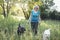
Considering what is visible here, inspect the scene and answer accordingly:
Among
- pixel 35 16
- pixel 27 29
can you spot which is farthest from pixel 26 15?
pixel 35 16

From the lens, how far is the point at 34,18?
8086 millimetres

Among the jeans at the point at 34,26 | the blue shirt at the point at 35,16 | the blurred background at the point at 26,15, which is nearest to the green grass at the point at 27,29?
the blurred background at the point at 26,15

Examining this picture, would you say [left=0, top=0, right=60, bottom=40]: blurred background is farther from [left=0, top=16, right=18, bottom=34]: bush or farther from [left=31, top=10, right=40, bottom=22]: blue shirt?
[left=31, top=10, right=40, bottom=22]: blue shirt

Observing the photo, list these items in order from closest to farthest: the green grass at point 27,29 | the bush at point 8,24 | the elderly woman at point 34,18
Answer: the elderly woman at point 34,18
the green grass at point 27,29
the bush at point 8,24

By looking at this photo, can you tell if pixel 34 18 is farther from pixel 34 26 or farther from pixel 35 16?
pixel 34 26

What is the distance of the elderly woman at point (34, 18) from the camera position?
792 cm

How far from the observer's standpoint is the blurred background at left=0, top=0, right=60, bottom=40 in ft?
28.1

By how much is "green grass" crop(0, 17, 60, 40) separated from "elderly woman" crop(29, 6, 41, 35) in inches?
9.0

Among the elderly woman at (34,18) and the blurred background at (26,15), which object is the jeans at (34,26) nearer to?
the elderly woman at (34,18)

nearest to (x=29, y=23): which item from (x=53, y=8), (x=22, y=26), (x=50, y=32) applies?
(x=22, y=26)

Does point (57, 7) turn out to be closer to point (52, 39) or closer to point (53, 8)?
point (53, 8)

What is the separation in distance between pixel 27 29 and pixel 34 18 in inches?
25.1

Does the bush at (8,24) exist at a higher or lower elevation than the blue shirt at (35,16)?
lower

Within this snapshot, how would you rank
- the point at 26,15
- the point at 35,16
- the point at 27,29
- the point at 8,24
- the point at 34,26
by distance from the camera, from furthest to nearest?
the point at 26,15 → the point at 8,24 → the point at 27,29 → the point at 34,26 → the point at 35,16
